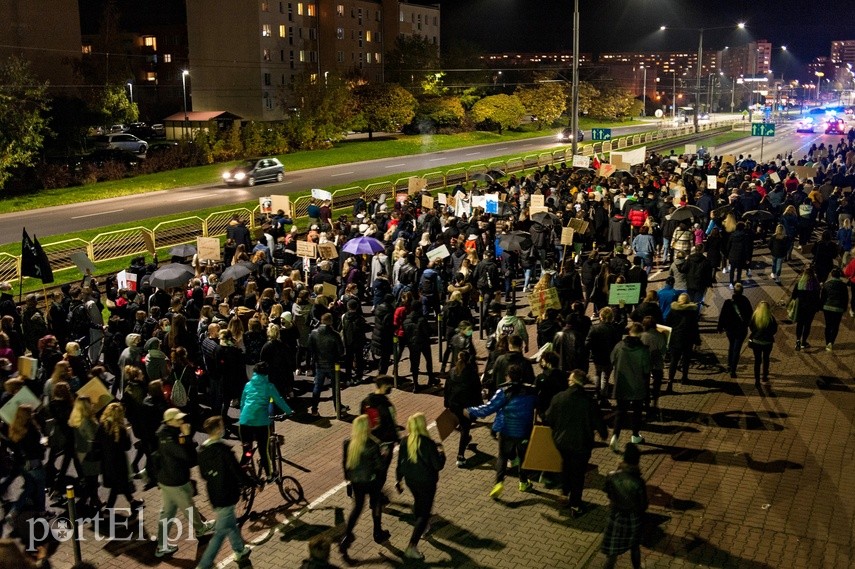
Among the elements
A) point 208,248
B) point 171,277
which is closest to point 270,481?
point 171,277

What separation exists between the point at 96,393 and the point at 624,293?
8.62 meters

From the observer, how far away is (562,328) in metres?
12.4

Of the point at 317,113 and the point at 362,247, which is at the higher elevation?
the point at 317,113

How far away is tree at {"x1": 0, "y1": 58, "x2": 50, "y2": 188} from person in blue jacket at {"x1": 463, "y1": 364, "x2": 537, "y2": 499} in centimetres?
3653

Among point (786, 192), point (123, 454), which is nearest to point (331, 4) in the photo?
point (786, 192)

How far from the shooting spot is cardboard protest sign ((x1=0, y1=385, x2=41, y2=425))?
950cm

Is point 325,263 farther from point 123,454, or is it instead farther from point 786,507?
point 786,507

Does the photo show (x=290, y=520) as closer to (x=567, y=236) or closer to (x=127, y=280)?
(x=127, y=280)

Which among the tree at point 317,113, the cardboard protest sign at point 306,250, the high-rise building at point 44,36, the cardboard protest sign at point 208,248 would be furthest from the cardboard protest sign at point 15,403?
the high-rise building at point 44,36

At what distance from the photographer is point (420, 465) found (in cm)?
814

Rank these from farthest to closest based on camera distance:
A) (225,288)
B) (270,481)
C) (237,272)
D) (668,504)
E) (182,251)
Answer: (182,251), (237,272), (225,288), (270,481), (668,504)

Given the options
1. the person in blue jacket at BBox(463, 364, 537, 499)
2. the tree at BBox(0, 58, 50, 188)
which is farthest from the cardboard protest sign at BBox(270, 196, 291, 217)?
the tree at BBox(0, 58, 50, 188)

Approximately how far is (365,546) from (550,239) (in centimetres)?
1318

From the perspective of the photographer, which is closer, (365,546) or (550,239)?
(365,546)
